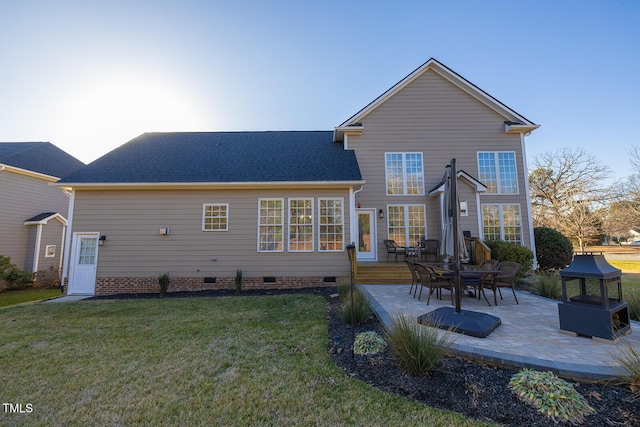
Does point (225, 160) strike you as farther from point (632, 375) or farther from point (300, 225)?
point (632, 375)

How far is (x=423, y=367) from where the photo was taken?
9.83 feet

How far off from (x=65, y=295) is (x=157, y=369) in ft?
29.5

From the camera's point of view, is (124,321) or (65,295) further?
(65,295)

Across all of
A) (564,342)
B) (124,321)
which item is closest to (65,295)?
(124,321)

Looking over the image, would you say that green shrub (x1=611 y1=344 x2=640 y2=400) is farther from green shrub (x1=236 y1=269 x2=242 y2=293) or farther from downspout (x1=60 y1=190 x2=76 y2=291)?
downspout (x1=60 y1=190 x2=76 y2=291)

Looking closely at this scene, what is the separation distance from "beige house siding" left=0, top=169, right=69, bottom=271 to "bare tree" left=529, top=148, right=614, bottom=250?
112 feet

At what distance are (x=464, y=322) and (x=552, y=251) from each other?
9.88 meters

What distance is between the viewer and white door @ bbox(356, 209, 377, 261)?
11.0 m

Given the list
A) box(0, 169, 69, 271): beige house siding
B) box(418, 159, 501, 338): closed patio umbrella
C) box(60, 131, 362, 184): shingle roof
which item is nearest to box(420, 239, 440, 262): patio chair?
box(60, 131, 362, 184): shingle roof

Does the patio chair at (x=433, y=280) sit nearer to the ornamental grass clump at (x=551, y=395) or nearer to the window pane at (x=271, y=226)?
the ornamental grass clump at (x=551, y=395)

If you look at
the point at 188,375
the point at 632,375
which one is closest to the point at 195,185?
the point at 188,375

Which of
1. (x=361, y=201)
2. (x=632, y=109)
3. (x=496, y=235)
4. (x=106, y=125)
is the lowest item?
(x=496, y=235)

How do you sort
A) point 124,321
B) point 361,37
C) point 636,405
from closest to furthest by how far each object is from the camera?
point 636,405 < point 124,321 < point 361,37

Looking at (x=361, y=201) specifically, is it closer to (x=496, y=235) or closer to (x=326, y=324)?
(x=496, y=235)
